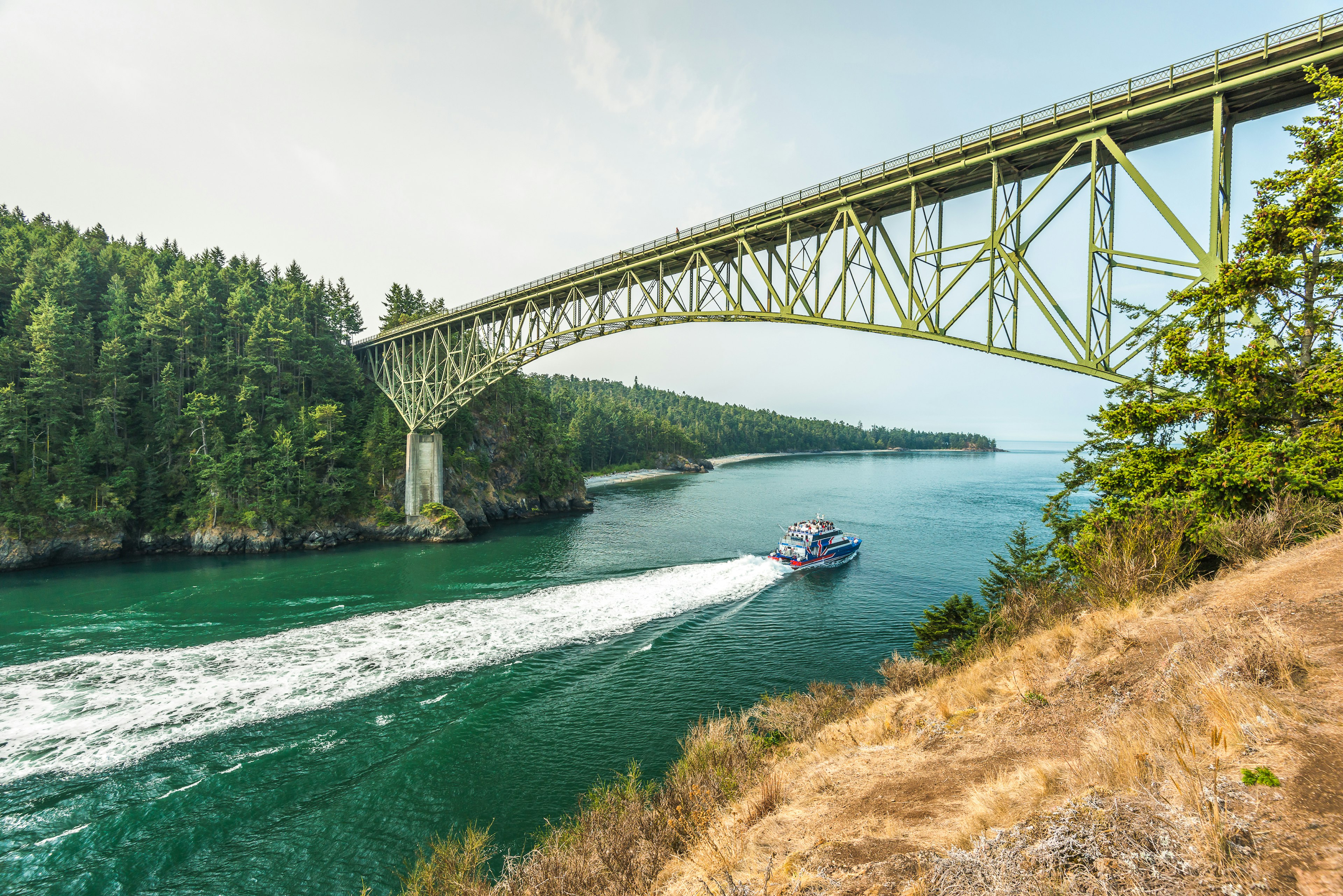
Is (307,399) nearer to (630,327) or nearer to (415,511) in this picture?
(415,511)

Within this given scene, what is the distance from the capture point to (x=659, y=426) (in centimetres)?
11394

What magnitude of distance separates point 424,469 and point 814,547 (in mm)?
31024

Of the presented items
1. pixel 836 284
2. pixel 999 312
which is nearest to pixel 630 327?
pixel 836 284

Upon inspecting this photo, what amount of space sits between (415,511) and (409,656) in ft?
83.4

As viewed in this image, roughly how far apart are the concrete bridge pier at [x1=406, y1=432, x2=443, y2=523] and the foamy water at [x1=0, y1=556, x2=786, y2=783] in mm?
20620

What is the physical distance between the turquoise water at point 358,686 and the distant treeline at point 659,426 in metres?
42.4

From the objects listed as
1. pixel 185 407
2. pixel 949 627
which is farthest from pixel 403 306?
pixel 949 627

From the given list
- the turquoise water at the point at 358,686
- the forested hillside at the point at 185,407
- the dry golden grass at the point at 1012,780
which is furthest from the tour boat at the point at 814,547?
the forested hillside at the point at 185,407

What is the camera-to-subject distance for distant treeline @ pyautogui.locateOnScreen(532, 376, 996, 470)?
327ft

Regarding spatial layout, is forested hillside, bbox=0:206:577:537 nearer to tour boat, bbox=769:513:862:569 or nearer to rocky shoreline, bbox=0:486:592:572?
rocky shoreline, bbox=0:486:592:572

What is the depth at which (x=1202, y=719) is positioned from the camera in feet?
17.3

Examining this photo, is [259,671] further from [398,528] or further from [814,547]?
[814,547]

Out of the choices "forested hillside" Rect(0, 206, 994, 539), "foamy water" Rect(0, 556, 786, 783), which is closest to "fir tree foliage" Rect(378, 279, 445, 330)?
"forested hillside" Rect(0, 206, 994, 539)

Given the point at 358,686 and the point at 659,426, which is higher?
the point at 659,426
